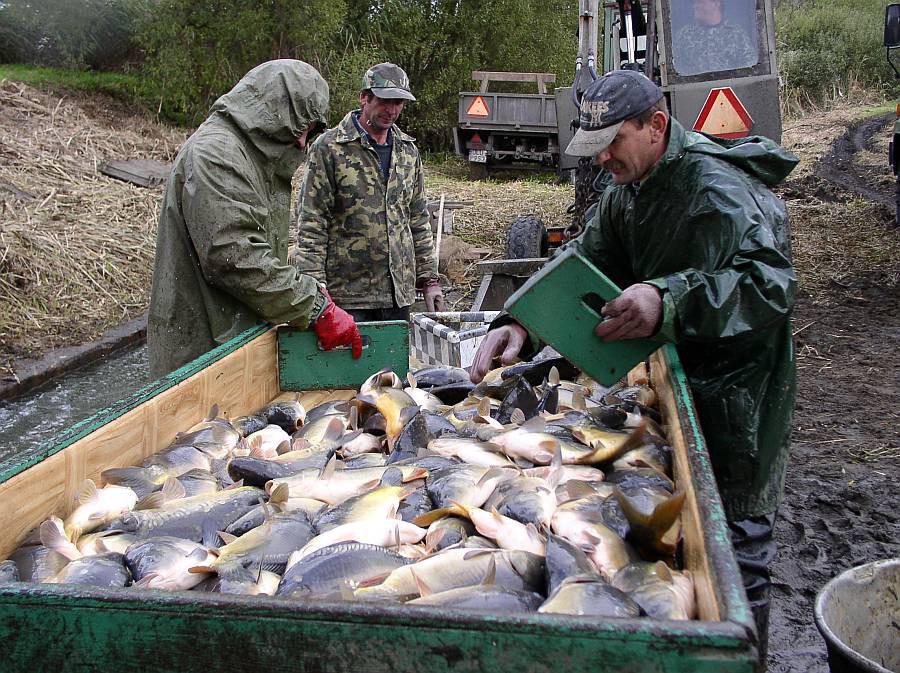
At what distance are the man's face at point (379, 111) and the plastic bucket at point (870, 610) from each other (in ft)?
11.6

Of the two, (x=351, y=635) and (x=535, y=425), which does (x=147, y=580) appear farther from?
(x=535, y=425)

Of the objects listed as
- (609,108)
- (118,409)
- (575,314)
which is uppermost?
(609,108)

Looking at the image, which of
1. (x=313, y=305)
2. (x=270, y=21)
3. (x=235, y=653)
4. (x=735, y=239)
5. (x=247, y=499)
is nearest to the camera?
(x=235, y=653)

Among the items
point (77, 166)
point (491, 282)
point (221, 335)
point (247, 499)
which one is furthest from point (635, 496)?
point (77, 166)

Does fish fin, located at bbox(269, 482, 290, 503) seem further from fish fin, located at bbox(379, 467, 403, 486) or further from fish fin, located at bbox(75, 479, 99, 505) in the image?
fish fin, located at bbox(75, 479, 99, 505)

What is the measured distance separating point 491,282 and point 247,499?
559 cm

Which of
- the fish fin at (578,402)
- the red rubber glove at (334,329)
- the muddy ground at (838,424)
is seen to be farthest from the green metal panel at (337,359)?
the muddy ground at (838,424)

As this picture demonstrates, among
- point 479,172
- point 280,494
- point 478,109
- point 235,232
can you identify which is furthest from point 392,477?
point 479,172

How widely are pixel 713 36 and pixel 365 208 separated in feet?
13.6

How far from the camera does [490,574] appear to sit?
70.9 inches

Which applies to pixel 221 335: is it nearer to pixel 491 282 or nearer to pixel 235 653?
→ pixel 235 653

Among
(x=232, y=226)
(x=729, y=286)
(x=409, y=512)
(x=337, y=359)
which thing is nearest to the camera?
(x=409, y=512)

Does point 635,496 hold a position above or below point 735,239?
below

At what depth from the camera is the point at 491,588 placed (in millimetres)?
1716
